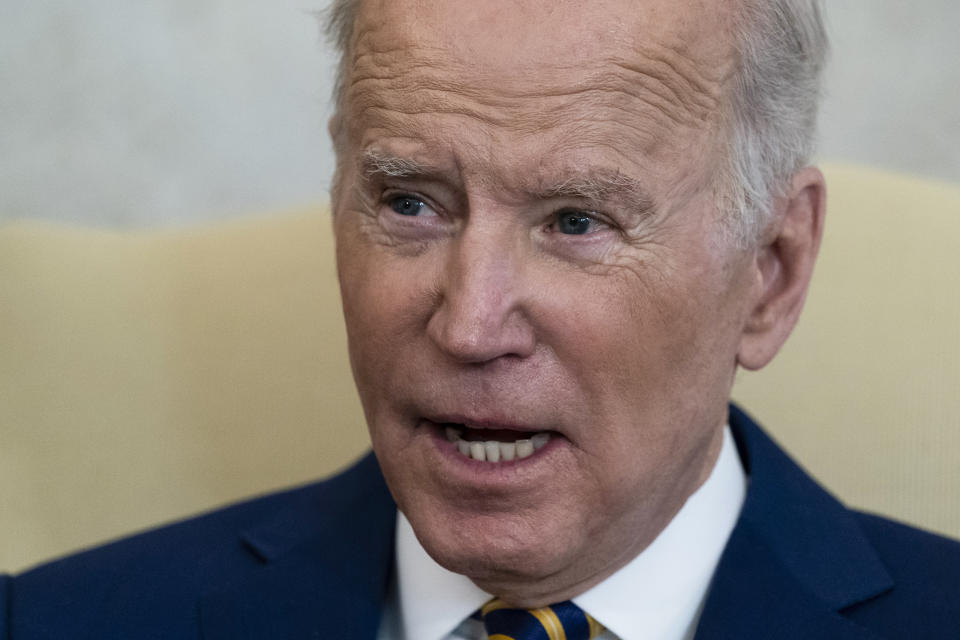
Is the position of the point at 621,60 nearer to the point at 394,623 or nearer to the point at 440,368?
the point at 440,368

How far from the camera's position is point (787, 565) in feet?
5.61

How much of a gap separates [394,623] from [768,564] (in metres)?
0.55

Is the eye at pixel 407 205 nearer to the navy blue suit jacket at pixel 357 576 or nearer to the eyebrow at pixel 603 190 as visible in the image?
the eyebrow at pixel 603 190

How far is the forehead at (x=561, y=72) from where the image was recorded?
1426 mm

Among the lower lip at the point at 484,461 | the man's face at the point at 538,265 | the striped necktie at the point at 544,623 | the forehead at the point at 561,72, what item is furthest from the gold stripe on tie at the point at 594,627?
the forehead at the point at 561,72

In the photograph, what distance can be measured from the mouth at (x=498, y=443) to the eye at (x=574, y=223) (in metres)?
0.25

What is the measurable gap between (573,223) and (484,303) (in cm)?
16

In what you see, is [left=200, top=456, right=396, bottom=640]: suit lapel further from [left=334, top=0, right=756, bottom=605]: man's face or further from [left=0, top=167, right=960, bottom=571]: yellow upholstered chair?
[left=0, top=167, right=960, bottom=571]: yellow upholstered chair

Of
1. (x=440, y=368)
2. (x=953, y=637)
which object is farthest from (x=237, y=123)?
(x=953, y=637)

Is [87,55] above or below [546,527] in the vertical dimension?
above

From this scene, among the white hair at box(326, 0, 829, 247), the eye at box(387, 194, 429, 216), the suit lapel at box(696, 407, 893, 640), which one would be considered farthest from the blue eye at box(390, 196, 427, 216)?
the suit lapel at box(696, 407, 893, 640)

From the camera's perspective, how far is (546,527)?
1.52 metres

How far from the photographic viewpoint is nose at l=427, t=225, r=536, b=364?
1424 mm

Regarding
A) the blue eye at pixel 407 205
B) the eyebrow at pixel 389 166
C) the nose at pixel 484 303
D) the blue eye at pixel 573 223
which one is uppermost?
the eyebrow at pixel 389 166
